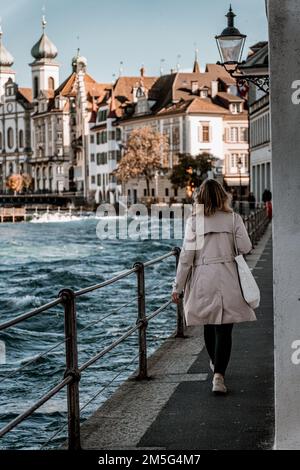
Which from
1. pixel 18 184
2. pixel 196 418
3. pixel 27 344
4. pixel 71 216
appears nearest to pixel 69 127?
pixel 18 184

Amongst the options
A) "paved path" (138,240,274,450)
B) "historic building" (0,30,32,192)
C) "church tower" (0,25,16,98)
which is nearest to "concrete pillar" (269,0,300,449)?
"paved path" (138,240,274,450)

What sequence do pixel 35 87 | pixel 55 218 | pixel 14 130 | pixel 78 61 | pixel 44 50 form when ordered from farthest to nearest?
pixel 14 130
pixel 44 50
pixel 35 87
pixel 78 61
pixel 55 218

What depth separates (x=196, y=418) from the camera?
7.16 meters

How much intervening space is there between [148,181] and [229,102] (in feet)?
40.0

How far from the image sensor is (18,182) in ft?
553

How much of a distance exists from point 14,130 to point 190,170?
281 ft

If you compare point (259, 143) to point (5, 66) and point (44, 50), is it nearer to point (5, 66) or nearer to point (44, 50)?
point (44, 50)

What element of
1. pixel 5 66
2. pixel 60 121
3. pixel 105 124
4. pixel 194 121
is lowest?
pixel 194 121

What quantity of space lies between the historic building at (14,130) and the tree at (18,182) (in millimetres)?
3662

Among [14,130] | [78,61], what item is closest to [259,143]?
[78,61]

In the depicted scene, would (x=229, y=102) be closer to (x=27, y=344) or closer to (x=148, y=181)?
(x=148, y=181)

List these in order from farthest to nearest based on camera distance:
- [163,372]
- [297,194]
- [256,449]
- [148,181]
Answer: [148,181], [163,372], [256,449], [297,194]

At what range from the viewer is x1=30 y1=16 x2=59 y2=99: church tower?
173 metres

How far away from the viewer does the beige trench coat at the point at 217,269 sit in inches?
307
